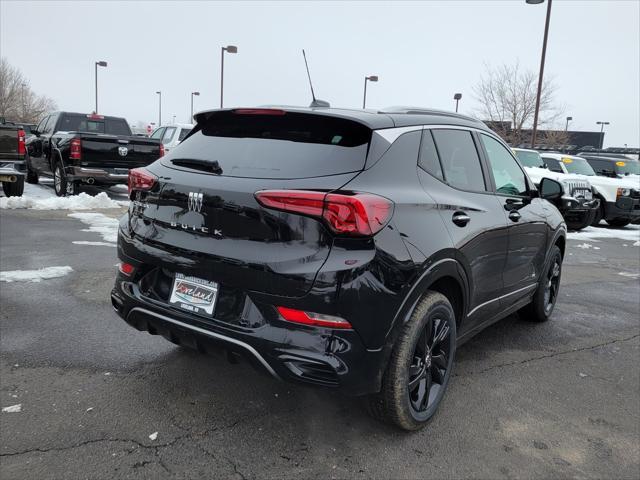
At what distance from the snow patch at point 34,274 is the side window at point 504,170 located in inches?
177

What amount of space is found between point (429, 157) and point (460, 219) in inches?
15.9

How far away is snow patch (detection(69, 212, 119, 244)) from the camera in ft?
26.9

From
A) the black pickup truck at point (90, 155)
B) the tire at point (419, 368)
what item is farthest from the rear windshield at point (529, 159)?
the tire at point (419, 368)

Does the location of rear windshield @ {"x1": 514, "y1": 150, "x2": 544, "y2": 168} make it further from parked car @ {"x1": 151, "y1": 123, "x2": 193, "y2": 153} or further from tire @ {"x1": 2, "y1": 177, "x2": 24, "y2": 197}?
tire @ {"x1": 2, "y1": 177, "x2": 24, "y2": 197}

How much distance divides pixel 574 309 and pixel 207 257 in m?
4.58

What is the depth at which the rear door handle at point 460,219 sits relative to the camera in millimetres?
3108

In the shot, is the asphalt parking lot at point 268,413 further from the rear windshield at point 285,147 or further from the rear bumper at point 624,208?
the rear bumper at point 624,208

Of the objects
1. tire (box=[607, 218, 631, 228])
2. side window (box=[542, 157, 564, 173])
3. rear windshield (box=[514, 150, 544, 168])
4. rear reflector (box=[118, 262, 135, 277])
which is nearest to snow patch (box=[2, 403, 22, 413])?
rear reflector (box=[118, 262, 135, 277])

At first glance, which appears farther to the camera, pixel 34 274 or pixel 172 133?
pixel 172 133

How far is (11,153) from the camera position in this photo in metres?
10.7

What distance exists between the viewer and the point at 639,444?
3049 millimetres

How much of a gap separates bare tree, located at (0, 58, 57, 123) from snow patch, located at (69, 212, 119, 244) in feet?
149

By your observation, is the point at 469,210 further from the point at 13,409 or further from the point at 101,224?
the point at 101,224

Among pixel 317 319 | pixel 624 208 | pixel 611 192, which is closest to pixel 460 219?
pixel 317 319
